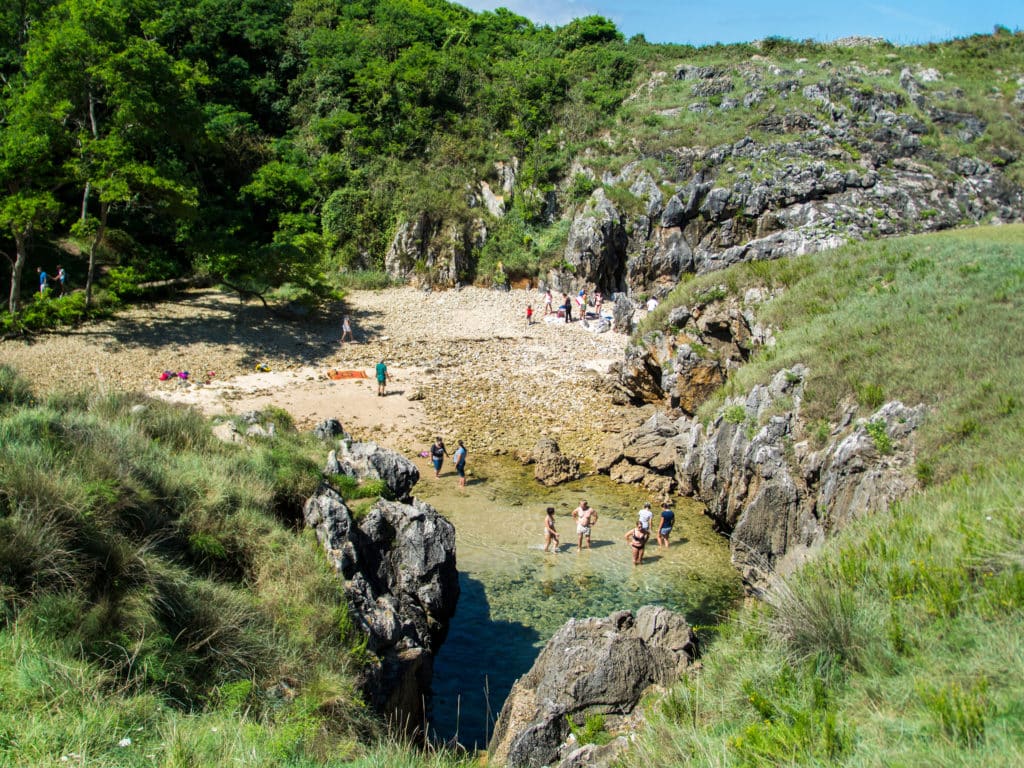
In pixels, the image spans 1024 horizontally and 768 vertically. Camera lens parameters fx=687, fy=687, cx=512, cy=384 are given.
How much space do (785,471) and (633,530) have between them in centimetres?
311

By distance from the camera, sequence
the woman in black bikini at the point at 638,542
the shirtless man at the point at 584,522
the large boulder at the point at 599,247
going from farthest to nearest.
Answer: the large boulder at the point at 599,247
the shirtless man at the point at 584,522
the woman in black bikini at the point at 638,542

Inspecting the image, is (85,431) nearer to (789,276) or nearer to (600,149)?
(789,276)

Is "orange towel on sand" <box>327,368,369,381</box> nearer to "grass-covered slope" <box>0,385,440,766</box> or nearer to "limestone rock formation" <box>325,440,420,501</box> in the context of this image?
"limestone rock formation" <box>325,440,420,501</box>

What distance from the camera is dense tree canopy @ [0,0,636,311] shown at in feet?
67.7

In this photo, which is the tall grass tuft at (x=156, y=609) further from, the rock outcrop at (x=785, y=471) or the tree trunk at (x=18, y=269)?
the tree trunk at (x=18, y=269)

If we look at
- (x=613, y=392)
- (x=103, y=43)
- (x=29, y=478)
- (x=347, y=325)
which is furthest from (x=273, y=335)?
(x=29, y=478)

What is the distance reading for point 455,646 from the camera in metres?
10.8

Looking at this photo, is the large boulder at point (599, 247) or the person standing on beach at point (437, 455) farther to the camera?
the large boulder at point (599, 247)

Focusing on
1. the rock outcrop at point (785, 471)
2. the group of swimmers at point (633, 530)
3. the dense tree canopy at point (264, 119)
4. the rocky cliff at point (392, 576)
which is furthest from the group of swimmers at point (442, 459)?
the dense tree canopy at point (264, 119)

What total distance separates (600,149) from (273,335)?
21.0 metres

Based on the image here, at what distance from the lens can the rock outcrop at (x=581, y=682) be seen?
7219 millimetres

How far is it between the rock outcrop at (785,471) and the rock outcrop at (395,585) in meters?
4.73

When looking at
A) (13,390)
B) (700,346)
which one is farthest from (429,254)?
(13,390)

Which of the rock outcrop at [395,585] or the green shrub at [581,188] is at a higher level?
the green shrub at [581,188]
